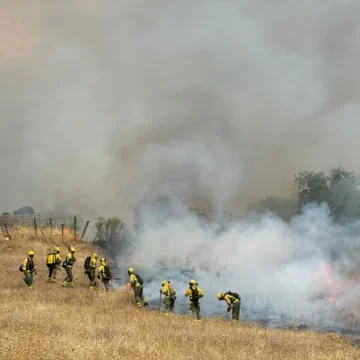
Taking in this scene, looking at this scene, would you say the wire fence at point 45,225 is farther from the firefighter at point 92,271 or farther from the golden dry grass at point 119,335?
the golden dry grass at point 119,335

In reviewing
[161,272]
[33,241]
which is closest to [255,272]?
[161,272]

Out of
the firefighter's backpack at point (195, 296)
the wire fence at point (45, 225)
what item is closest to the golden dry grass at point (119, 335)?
the firefighter's backpack at point (195, 296)

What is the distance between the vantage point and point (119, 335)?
36.5ft

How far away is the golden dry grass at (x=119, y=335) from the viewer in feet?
30.0

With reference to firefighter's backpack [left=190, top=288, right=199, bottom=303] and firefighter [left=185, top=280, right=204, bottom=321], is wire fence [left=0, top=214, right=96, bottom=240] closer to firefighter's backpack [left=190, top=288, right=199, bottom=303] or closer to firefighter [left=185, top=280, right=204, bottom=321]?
firefighter [left=185, top=280, right=204, bottom=321]

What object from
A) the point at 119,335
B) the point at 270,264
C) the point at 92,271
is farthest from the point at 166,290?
the point at 270,264

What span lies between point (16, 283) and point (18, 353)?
477 inches

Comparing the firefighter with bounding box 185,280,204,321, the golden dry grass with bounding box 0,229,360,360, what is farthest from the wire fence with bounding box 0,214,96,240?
the firefighter with bounding box 185,280,204,321

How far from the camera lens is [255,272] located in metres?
24.5

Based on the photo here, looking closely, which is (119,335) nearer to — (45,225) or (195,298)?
(195,298)

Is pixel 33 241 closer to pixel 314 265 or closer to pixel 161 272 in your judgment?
pixel 161 272

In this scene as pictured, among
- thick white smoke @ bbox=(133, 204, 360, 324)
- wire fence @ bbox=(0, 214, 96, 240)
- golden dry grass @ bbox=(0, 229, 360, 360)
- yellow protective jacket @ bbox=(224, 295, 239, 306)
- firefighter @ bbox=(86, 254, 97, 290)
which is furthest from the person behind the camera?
wire fence @ bbox=(0, 214, 96, 240)

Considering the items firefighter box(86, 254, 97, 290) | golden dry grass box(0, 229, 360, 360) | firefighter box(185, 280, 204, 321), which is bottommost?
golden dry grass box(0, 229, 360, 360)

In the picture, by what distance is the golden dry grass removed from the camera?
9.14 m
